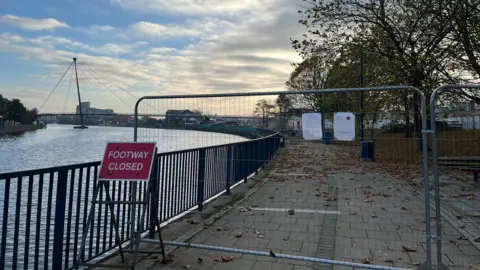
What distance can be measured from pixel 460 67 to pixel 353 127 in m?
10.1

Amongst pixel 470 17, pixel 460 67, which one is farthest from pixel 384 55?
pixel 470 17

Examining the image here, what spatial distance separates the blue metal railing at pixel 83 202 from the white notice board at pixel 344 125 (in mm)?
2292

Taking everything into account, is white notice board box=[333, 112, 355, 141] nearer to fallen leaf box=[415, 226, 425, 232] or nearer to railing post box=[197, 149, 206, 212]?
fallen leaf box=[415, 226, 425, 232]

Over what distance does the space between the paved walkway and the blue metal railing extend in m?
0.63

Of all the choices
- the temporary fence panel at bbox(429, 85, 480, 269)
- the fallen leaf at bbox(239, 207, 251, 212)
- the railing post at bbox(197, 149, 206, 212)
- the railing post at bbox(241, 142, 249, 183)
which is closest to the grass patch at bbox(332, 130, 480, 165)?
the temporary fence panel at bbox(429, 85, 480, 269)

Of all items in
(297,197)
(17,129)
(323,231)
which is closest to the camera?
(323,231)

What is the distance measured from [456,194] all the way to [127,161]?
7.35 meters

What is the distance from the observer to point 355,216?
6082 millimetres

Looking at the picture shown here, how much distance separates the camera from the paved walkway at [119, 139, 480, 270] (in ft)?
13.3

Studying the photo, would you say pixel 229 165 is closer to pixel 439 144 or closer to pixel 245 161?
pixel 245 161

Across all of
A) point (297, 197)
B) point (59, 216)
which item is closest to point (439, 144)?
point (297, 197)

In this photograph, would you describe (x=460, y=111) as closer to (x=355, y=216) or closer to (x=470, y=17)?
(x=355, y=216)

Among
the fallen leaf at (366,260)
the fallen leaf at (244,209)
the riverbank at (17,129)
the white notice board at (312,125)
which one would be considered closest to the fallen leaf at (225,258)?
the fallen leaf at (366,260)

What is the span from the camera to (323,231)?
5199 millimetres
